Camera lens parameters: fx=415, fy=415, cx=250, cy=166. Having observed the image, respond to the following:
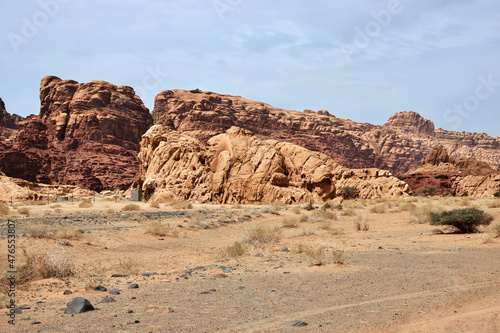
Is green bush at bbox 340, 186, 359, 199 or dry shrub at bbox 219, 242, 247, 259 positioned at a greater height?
green bush at bbox 340, 186, 359, 199

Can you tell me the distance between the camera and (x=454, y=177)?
8075 centimetres

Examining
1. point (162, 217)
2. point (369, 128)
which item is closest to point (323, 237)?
point (162, 217)

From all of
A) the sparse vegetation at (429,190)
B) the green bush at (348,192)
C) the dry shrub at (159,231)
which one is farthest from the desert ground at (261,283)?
the sparse vegetation at (429,190)

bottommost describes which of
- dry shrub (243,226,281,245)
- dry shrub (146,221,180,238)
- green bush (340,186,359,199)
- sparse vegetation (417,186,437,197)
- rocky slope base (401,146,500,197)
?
dry shrub (146,221,180,238)

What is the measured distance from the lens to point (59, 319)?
213 inches

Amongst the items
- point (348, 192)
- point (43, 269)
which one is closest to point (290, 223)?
point (43, 269)

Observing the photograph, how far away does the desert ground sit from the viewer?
517cm

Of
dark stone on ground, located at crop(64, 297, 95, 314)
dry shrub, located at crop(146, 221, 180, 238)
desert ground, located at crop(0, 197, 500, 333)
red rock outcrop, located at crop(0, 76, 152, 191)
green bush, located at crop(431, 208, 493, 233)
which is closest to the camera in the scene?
desert ground, located at crop(0, 197, 500, 333)

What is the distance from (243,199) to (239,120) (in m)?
105

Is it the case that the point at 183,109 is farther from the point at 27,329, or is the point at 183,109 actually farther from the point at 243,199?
the point at 27,329

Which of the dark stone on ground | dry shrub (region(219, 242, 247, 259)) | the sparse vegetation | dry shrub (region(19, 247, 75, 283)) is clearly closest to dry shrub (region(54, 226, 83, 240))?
dry shrub (region(19, 247, 75, 283))

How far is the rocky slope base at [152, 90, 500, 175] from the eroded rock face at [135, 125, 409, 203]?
78676 mm

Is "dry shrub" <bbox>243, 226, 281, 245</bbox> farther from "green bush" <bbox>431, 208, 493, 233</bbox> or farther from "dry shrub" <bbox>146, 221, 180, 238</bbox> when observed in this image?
"green bush" <bbox>431, 208, 493, 233</bbox>

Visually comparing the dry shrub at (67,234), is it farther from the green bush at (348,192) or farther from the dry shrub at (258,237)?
the green bush at (348,192)
